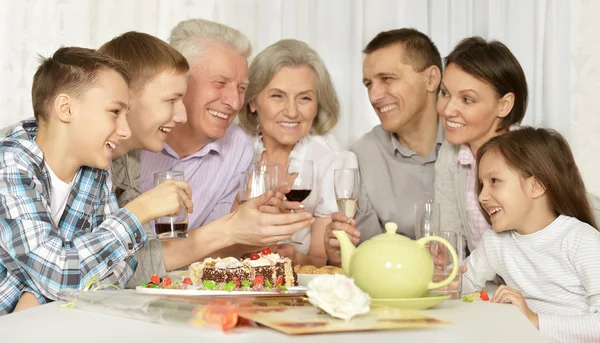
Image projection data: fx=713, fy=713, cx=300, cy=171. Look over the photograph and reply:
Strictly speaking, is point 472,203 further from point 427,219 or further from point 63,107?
point 63,107

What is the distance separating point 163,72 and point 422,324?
1.58 m

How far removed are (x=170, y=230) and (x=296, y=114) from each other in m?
1.24

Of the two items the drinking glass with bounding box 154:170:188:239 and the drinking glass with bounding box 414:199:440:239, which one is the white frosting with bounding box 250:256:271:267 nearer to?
the drinking glass with bounding box 154:170:188:239

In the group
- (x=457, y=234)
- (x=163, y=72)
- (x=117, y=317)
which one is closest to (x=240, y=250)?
(x=163, y=72)

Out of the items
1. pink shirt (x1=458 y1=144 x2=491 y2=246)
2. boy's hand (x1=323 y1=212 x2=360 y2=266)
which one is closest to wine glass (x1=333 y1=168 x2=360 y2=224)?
boy's hand (x1=323 y1=212 x2=360 y2=266)

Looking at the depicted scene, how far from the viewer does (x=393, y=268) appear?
1278 mm

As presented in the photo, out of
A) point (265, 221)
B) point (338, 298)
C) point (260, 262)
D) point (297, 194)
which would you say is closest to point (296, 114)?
point (297, 194)

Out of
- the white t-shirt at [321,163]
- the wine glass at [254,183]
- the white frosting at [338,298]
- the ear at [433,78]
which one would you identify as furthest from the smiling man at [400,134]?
the white frosting at [338,298]

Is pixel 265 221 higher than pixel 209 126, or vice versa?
pixel 209 126

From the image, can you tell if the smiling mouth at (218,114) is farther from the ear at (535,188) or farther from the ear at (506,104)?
the ear at (535,188)

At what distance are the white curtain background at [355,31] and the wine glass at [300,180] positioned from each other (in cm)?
172

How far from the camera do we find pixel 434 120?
10.4 ft

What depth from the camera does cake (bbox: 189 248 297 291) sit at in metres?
1.50

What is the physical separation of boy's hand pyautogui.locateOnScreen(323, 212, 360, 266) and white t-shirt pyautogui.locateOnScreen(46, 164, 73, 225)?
28.8 inches
